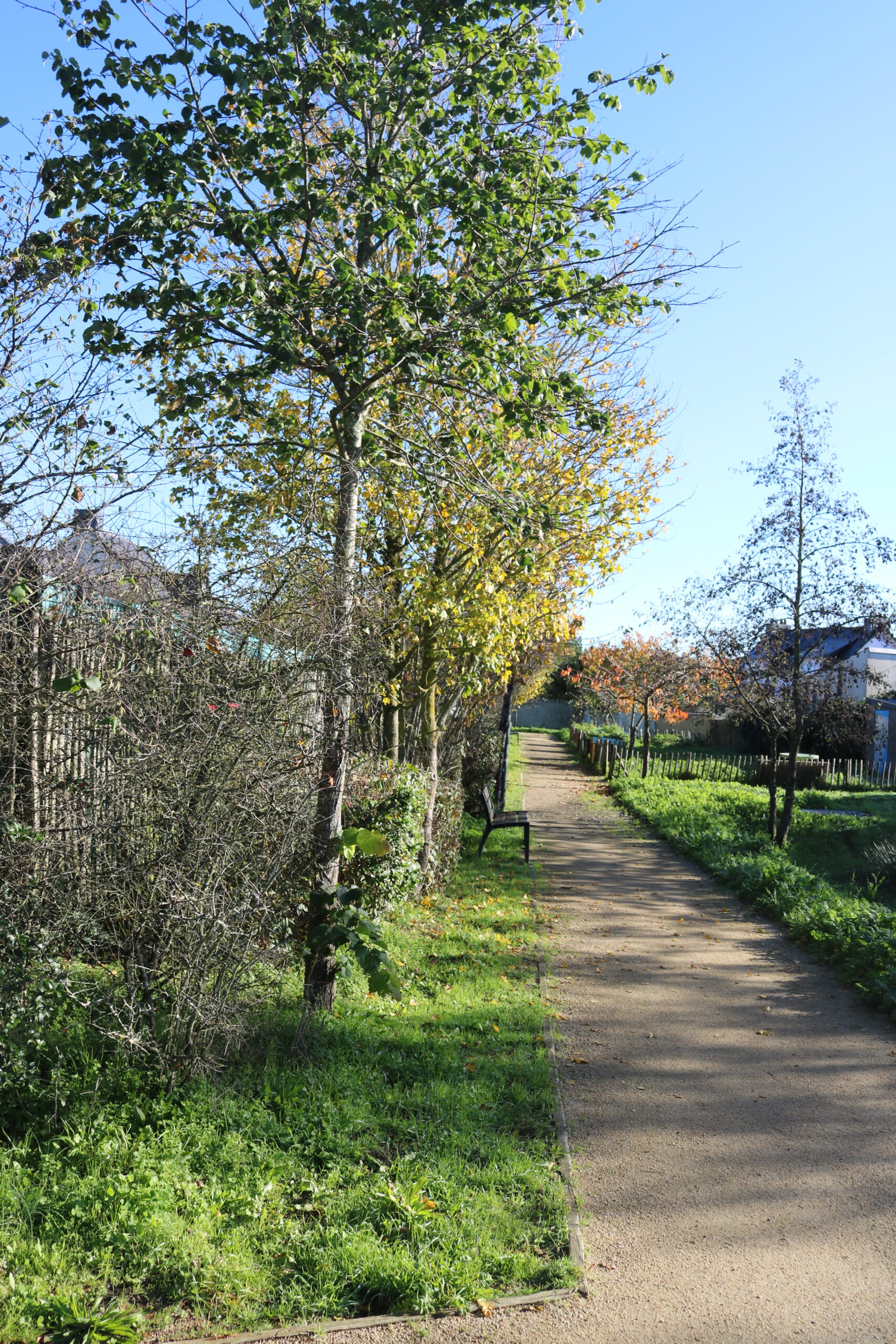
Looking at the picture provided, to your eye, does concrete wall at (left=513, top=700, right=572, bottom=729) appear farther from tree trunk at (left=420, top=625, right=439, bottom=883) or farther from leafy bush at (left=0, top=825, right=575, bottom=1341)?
leafy bush at (left=0, top=825, right=575, bottom=1341)

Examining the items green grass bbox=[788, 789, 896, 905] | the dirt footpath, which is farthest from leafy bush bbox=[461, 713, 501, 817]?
the dirt footpath

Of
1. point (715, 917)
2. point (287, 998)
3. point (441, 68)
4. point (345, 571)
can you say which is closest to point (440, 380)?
point (345, 571)

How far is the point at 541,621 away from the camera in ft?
36.0

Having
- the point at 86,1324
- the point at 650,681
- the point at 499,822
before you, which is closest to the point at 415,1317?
the point at 86,1324

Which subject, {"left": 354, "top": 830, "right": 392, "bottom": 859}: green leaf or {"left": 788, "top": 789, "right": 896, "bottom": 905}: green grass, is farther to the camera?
{"left": 788, "top": 789, "right": 896, "bottom": 905}: green grass

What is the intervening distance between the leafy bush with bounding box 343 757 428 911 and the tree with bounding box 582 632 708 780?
15.5m

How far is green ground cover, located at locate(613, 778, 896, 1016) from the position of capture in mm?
8055

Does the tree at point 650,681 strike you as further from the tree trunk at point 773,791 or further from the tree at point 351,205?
the tree at point 351,205

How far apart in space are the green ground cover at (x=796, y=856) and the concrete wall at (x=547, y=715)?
135 feet

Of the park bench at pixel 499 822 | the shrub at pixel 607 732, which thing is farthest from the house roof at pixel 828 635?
the shrub at pixel 607 732

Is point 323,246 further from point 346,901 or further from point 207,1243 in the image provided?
point 207,1243

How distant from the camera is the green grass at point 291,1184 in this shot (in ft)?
10.9

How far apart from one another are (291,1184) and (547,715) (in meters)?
62.0

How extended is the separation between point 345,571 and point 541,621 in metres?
5.58
